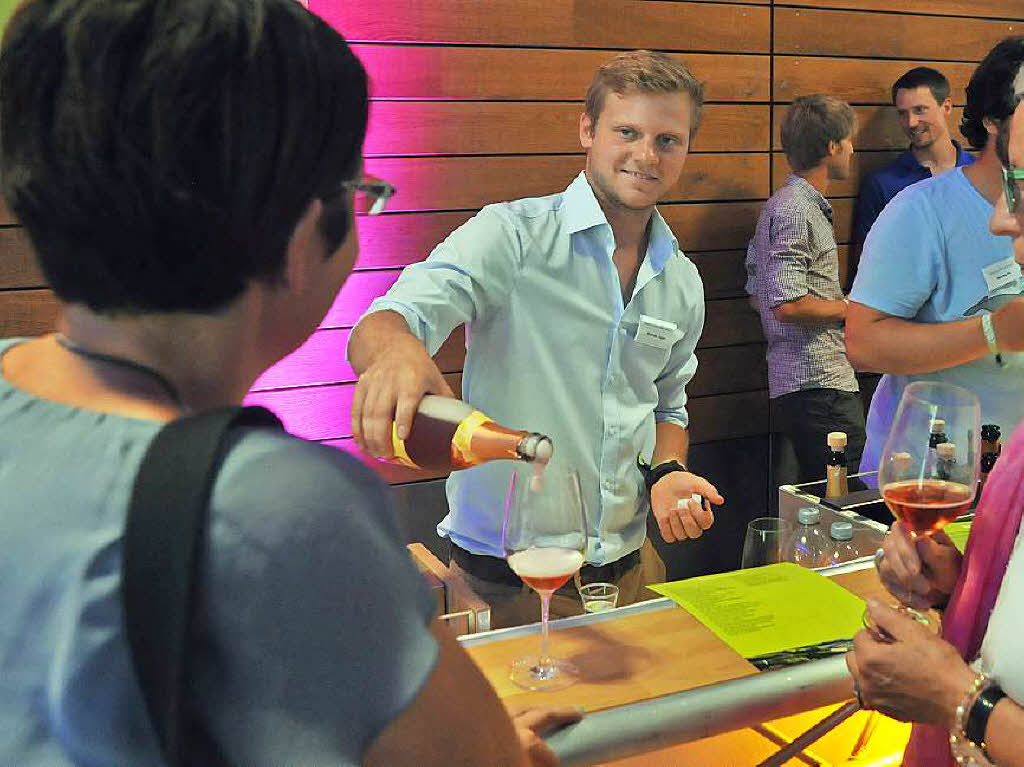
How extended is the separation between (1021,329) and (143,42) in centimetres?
214

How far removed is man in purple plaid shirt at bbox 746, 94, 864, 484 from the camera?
4.41m

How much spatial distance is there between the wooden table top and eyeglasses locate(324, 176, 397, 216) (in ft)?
2.26

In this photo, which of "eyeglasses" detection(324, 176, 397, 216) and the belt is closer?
"eyeglasses" detection(324, 176, 397, 216)

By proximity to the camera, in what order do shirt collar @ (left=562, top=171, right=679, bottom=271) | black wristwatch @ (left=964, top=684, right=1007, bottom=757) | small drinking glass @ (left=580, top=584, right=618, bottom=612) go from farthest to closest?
shirt collar @ (left=562, top=171, right=679, bottom=271), small drinking glass @ (left=580, top=584, right=618, bottom=612), black wristwatch @ (left=964, top=684, right=1007, bottom=757)

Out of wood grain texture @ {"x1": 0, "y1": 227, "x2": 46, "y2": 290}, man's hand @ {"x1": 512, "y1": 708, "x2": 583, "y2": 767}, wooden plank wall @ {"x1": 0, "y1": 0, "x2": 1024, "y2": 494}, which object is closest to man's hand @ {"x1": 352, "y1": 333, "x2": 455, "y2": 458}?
man's hand @ {"x1": 512, "y1": 708, "x2": 583, "y2": 767}

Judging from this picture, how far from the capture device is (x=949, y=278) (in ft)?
8.20

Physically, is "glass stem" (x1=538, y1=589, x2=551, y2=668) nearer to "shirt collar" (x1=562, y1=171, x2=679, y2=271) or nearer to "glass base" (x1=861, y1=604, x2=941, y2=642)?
"glass base" (x1=861, y1=604, x2=941, y2=642)

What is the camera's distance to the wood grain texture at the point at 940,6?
4.89m

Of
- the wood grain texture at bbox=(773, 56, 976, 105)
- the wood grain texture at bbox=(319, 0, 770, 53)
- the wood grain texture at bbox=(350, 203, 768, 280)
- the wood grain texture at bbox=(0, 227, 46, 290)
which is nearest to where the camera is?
the wood grain texture at bbox=(0, 227, 46, 290)

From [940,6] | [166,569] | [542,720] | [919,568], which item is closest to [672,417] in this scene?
[919,568]

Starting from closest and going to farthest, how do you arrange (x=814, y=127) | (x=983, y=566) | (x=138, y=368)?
1. (x=138, y=368)
2. (x=983, y=566)
3. (x=814, y=127)

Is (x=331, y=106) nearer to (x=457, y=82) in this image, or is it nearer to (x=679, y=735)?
(x=679, y=735)

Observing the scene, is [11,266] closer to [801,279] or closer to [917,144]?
[801,279]

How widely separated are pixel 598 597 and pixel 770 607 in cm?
29
